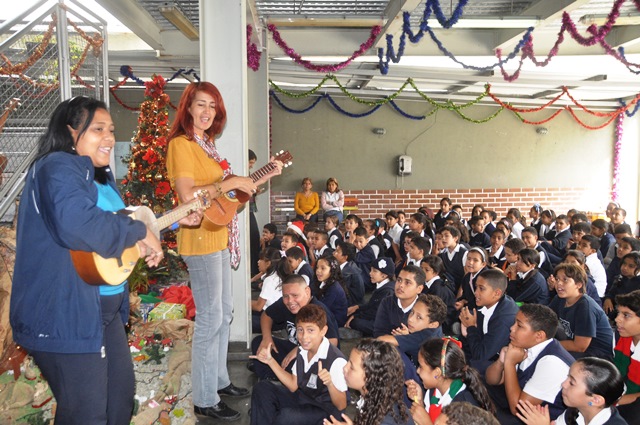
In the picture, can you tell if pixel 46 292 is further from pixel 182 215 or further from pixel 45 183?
pixel 182 215

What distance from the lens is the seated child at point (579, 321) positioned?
377 centimetres

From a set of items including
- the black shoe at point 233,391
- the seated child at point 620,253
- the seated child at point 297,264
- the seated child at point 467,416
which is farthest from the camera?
the seated child at point 620,253

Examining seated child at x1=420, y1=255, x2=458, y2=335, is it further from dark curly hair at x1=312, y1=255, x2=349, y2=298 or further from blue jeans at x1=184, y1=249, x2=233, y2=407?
blue jeans at x1=184, y1=249, x2=233, y2=407

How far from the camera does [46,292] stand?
1.70 m

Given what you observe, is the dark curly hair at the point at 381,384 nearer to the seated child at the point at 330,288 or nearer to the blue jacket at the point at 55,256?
the blue jacket at the point at 55,256

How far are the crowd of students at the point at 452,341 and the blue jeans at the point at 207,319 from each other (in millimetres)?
267

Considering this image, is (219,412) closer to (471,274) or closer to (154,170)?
(471,274)

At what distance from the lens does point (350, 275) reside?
589 cm

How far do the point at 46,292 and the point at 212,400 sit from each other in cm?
162

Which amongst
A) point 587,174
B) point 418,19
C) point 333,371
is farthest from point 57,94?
point 587,174

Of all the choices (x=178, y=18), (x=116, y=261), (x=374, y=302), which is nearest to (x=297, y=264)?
(x=374, y=302)

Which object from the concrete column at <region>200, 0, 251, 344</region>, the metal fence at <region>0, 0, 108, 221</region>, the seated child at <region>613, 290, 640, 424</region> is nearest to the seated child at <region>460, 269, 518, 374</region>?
the seated child at <region>613, 290, 640, 424</region>

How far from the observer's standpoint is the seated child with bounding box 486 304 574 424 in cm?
296

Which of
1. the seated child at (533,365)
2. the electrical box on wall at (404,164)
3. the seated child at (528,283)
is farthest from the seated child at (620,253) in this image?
the electrical box on wall at (404,164)
